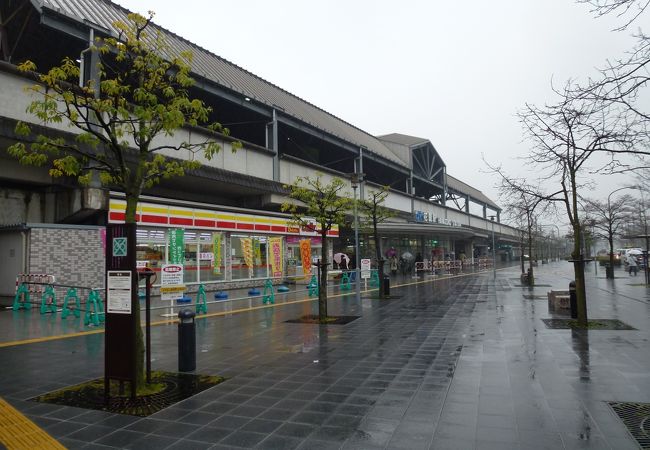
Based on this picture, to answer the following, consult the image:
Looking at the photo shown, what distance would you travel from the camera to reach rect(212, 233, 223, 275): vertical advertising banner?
70.5 ft

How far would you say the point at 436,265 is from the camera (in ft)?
143

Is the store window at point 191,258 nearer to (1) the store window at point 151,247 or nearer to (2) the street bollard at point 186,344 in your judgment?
(1) the store window at point 151,247

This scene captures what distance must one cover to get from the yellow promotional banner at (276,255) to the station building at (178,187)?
23 centimetres

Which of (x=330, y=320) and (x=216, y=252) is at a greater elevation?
(x=216, y=252)

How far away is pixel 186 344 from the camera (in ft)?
23.4

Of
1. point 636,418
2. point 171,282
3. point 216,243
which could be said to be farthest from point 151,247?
point 636,418

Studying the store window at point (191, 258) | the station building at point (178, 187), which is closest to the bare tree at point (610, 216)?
the station building at point (178, 187)

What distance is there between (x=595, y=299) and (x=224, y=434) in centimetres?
1672

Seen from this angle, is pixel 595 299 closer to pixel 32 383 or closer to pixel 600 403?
pixel 600 403

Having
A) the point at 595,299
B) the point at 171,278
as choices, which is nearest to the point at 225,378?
the point at 171,278

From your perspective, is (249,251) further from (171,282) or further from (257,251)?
(171,282)

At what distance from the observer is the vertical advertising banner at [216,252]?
2148 cm

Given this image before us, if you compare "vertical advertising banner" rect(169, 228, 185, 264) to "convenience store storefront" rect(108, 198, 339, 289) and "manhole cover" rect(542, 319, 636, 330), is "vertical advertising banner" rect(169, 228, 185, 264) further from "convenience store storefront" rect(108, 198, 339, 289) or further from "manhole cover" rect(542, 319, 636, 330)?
"manhole cover" rect(542, 319, 636, 330)

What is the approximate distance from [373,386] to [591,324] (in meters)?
7.33
